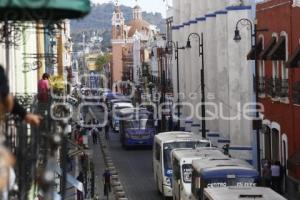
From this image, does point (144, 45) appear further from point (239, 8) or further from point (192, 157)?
point (192, 157)

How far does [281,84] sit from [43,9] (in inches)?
1165

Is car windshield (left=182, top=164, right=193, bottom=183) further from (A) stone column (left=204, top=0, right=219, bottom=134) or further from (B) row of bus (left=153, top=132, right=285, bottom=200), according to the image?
(A) stone column (left=204, top=0, right=219, bottom=134)

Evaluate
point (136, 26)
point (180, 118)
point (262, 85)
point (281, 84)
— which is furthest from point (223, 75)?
point (136, 26)

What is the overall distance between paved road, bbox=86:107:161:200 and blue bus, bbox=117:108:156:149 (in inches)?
27.8

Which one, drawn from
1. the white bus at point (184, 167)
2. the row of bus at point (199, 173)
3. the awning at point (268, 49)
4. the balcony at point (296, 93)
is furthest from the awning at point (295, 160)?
the awning at point (268, 49)

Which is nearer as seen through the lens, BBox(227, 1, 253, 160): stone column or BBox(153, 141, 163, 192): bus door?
BBox(153, 141, 163, 192): bus door

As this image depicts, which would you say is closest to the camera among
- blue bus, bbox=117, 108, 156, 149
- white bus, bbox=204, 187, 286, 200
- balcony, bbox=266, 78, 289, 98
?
white bus, bbox=204, 187, 286, 200

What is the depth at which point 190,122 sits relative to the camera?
60.4m

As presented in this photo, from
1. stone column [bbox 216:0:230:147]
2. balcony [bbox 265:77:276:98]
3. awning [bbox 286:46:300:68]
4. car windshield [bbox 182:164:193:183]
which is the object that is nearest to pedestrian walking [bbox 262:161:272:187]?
awning [bbox 286:46:300:68]

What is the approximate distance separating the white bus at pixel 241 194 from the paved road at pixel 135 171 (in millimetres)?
15767

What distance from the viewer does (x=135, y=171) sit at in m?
45.2

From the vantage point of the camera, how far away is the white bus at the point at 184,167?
26.6 meters

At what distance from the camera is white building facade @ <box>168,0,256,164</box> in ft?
146

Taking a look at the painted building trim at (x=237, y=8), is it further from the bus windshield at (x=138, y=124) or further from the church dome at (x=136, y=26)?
the church dome at (x=136, y=26)
